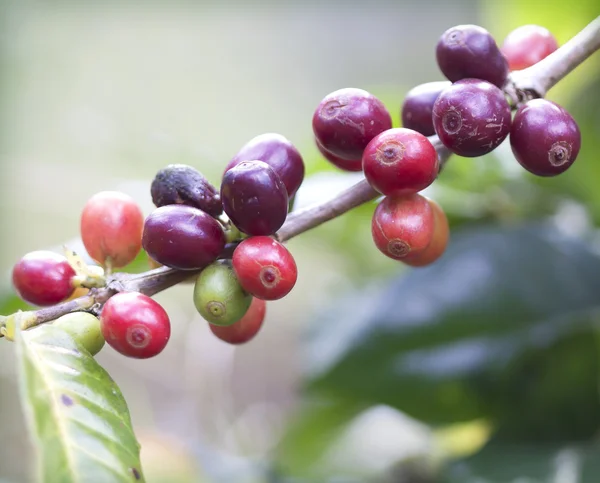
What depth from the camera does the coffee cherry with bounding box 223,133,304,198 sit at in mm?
601

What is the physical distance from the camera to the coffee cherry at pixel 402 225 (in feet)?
1.86

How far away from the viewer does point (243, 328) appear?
648 millimetres

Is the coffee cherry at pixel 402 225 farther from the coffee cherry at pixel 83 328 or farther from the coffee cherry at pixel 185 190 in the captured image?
the coffee cherry at pixel 83 328

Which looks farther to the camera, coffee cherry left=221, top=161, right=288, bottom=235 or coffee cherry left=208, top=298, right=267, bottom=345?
coffee cherry left=208, top=298, right=267, bottom=345

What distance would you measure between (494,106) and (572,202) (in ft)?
2.90

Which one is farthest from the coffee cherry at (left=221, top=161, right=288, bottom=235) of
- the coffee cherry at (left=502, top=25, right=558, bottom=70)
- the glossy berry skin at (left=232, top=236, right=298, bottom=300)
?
the coffee cherry at (left=502, top=25, right=558, bottom=70)

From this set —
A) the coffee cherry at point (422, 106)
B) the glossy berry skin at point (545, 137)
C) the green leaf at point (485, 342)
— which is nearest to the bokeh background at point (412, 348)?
the green leaf at point (485, 342)

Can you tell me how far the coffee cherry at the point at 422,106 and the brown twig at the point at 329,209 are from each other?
0.05 m

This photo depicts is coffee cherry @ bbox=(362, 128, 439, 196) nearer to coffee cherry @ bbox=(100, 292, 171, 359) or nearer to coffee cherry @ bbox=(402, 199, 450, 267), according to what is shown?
coffee cherry @ bbox=(402, 199, 450, 267)

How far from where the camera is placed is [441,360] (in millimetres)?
1149

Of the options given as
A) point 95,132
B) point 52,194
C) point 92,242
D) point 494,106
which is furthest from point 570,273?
point 52,194

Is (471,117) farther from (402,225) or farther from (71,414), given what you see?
(71,414)

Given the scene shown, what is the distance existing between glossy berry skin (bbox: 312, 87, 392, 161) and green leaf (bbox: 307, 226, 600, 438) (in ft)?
2.03

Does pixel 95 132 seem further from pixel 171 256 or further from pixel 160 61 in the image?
pixel 160 61
